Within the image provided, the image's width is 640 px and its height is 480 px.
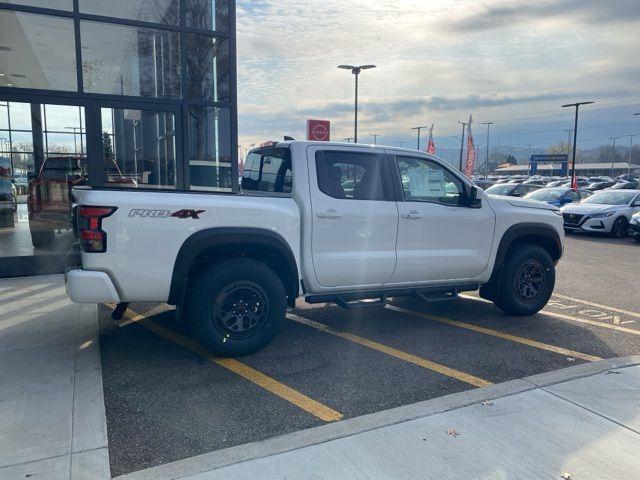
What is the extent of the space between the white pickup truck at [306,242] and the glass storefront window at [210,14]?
420 cm

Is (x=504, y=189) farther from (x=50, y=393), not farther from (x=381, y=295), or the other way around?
(x=50, y=393)

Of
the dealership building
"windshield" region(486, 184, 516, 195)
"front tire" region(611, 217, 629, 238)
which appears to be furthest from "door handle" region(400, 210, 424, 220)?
"windshield" region(486, 184, 516, 195)

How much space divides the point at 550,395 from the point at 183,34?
7.93 m

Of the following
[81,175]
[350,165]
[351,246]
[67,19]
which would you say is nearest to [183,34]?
[67,19]

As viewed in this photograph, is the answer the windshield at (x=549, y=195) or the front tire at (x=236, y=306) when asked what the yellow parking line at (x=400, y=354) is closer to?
the front tire at (x=236, y=306)

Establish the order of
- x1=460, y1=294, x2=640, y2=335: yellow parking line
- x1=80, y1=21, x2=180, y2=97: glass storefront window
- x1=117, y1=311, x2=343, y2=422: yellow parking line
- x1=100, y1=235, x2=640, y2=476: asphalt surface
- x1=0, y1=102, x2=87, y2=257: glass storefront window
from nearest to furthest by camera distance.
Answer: x1=100, y1=235, x2=640, y2=476: asphalt surface < x1=117, y1=311, x2=343, y2=422: yellow parking line < x1=460, y1=294, x2=640, y2=335: yellow parking line < x1=80, y1=21, x2=180, y2=97: glass storefront window < x1=0, y1=102, x2=87, y2=257: glass storefront window

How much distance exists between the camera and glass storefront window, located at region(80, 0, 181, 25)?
8219mm

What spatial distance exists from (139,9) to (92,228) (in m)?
6.03

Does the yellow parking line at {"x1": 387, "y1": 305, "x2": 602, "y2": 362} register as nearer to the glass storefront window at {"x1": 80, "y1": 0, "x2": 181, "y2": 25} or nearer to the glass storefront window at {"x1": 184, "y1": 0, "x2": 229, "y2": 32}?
the glass storefront window at {"x1": 184, "y1": 0, "x2": 229, "y2": 32}

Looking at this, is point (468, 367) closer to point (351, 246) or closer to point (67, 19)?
point (351, 246)

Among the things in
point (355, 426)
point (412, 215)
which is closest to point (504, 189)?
point (412, 215)

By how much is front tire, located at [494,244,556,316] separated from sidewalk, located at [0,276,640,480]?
168cm

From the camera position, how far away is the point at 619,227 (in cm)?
1492

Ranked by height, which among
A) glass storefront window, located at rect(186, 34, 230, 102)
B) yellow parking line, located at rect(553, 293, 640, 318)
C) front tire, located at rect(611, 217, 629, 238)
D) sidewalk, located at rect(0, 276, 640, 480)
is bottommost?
yellow parking line, located at rect(553, 293, 640, 318)
